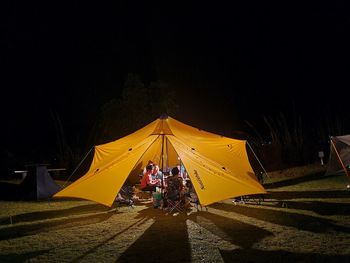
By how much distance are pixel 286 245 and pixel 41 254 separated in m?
3.89

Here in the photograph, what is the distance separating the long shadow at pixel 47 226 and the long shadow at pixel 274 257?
360cm

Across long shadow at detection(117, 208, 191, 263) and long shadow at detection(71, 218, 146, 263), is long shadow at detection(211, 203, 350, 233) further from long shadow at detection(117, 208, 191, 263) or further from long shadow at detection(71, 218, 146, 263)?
long shadow at detection(71, 218, 146, 263)

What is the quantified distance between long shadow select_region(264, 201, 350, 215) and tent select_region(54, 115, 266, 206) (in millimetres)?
877

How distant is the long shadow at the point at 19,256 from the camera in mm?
5859

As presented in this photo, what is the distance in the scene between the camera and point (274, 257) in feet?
18.1

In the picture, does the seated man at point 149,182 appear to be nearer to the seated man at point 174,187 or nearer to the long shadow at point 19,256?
the seated man at point 174,187

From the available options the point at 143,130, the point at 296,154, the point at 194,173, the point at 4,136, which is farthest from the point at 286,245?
the point at 4,136

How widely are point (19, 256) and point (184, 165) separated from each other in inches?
155

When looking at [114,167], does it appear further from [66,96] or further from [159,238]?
[66,96]

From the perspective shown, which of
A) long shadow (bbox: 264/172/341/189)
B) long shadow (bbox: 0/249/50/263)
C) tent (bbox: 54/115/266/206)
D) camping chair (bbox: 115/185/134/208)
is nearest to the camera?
long shadow (bbox: 0/249/50/263)

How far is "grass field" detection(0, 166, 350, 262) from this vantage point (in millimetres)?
5812

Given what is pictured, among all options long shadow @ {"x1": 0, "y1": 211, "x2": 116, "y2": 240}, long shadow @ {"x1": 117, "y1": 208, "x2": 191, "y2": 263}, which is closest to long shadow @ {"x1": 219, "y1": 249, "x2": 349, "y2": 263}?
Answer: long shadow @ {"x1": 117, "y1": 208, "x2": 191, "y2": 263}

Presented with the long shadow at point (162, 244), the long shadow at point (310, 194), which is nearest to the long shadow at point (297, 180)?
the long shadow at point (310, 194)

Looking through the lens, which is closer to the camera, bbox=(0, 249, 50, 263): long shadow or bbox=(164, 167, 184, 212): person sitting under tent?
bbox=(0, 249, 50, 263): long shadow
